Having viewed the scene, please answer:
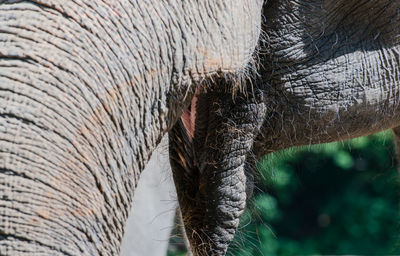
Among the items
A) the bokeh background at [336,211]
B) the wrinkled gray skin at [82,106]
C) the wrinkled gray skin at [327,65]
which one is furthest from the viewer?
the bokeh background at [336,211]

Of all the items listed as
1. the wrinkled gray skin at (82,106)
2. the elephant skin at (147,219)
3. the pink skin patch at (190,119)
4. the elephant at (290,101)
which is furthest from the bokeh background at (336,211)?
the wrinkled gray skin at (82,106)

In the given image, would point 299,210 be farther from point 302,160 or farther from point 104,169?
point 104,169

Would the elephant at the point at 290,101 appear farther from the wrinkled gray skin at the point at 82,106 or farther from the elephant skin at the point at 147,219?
the elephant skin at the point at 147,219

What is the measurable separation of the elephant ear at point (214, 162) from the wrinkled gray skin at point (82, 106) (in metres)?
0.43

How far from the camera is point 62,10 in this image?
112 cm

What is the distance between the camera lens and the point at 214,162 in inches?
70.9

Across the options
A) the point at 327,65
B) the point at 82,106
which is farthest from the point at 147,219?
the point at 82,106

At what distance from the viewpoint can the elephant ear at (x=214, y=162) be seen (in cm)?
175

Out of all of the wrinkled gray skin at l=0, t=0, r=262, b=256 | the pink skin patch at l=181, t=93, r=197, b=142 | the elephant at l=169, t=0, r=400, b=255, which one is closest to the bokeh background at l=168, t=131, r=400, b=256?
the elephant at l=169, t=0, r=400, b=255

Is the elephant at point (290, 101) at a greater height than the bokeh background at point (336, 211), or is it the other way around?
the elephant at point (290, 101)

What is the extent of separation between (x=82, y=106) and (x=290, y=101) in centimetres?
80

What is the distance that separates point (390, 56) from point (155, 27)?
2.68 feet

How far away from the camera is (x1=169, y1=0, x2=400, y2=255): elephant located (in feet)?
5.71

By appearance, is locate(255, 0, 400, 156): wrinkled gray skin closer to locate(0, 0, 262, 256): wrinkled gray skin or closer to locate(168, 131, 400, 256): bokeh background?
locate(0, 0, 262, 256): wrinkled gray skin
